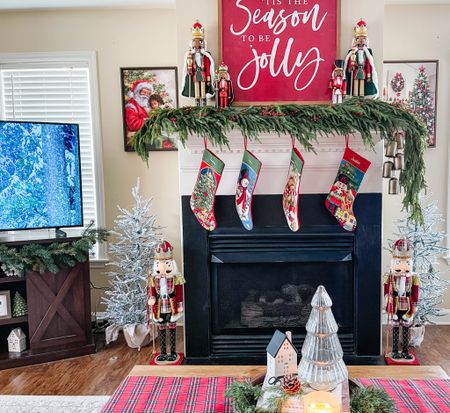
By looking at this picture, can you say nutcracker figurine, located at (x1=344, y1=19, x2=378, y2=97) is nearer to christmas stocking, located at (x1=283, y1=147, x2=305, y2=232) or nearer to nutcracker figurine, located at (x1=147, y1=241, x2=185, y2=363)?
christmas stocking, located at (x1=283, y1=147, x2=305, y2=232)

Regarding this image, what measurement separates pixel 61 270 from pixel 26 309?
0.37 m

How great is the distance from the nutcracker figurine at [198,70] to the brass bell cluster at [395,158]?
1.09 m

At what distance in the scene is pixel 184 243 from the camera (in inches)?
109

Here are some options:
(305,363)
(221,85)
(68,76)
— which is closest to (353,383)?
(305,363)

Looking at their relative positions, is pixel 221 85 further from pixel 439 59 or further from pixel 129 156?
pixel 439 59

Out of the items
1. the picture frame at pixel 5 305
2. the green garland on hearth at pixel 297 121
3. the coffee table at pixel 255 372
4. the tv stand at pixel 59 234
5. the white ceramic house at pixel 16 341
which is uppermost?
the green garland on hearth at pixel 297 121

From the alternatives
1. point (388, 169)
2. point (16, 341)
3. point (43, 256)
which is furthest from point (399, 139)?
point (16, 341)

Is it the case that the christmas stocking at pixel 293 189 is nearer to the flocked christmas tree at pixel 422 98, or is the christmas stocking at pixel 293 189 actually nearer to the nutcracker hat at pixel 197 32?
the nutcracker hat at pixel 197 32

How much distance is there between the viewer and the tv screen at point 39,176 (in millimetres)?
2967

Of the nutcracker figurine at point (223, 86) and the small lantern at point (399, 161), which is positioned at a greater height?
the nutcracker figurine at point (223, 86)

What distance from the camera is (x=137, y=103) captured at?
3463mm

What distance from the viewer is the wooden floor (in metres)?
2.63

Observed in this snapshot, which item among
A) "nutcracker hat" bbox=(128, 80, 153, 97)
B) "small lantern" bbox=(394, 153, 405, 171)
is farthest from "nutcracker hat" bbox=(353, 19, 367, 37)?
"nutcracker hat" bbox=(128, 80, 153, 97)

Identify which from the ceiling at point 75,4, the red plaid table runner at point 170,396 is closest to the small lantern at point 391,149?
the red plaid table runner at point 170,396
